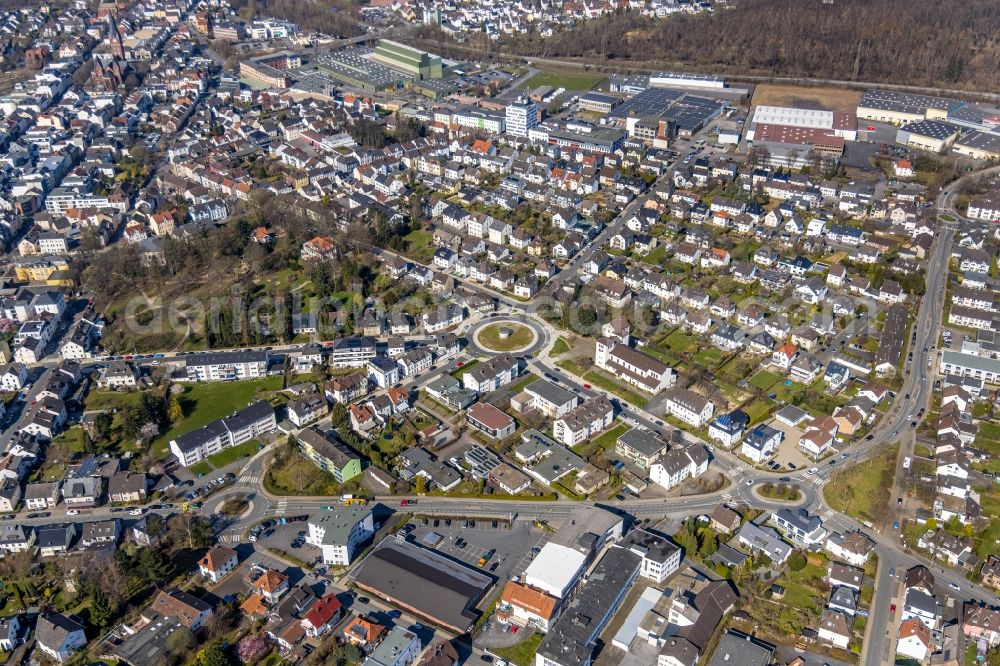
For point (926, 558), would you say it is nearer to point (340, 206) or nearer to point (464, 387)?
point (464, 387)

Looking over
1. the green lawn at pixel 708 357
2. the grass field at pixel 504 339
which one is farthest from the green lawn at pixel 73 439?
the green lawn at pixel 708 357

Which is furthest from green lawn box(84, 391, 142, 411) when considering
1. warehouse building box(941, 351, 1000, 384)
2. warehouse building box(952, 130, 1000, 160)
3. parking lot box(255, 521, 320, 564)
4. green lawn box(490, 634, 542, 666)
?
warehouse building box(952, 130, 1000, 160)

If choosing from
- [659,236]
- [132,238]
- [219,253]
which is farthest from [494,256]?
[132,238]

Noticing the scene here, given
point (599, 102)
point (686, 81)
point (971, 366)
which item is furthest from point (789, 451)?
point (686, 81)

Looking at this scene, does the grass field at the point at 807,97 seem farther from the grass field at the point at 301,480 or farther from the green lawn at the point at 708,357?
the grass field at the point at 301,480

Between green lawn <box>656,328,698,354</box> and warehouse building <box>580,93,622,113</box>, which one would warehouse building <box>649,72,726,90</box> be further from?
green lawn <box>656,328,698,354</box>

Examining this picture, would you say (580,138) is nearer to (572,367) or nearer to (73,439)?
(572,367)
